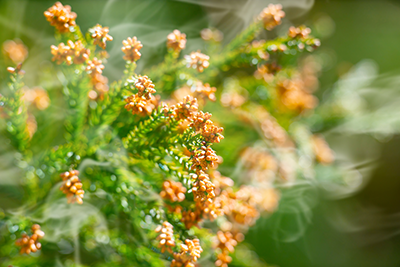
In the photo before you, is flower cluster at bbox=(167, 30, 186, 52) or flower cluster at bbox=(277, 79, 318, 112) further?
flower cluster at bbox=(277, 79, 318, 112)

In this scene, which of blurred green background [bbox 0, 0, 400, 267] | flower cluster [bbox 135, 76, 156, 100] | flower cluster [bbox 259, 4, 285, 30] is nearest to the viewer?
flower cluster [bbox 135, 76, 156, 100]

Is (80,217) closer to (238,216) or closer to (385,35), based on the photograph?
(238,216)

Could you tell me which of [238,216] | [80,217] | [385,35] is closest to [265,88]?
[238,216]

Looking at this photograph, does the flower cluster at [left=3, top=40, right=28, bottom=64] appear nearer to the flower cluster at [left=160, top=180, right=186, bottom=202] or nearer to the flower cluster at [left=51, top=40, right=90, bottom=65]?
the flower cluster at [left=51, top=40, right=90, bottom=65]

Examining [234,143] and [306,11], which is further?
[306,11]

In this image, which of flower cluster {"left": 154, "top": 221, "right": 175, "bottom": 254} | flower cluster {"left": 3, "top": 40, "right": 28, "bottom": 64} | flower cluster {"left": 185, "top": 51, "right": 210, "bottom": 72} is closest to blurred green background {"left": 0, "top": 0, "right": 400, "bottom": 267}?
flower cluster {"left": 3, "top": 40, "right": 28, "bottom": 64}

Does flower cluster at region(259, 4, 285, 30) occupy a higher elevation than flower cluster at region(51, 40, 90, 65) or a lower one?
higher

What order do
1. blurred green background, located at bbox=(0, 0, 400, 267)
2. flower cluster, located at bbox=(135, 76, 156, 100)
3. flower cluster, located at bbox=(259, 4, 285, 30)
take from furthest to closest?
blurred green background, located at bbox=(0, 0, 400, 267)
flower cluster, located at bbox=(259, 4, 285, 30)
flower cluster, located at bbox=(135, 76, 156, 100)

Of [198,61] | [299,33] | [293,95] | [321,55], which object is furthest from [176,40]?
[321,55]
